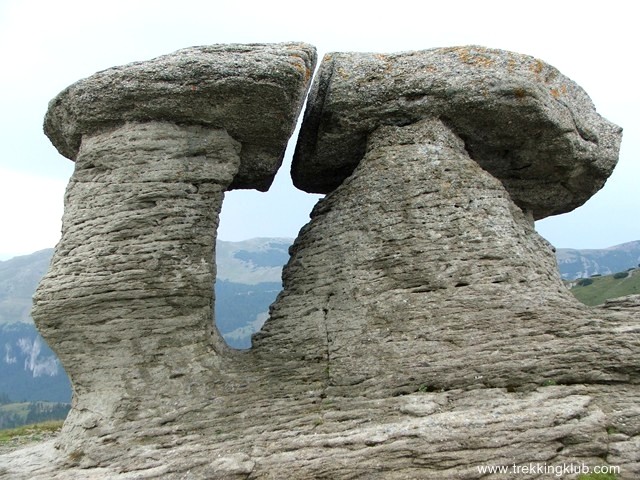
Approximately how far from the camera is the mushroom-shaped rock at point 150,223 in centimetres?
1202

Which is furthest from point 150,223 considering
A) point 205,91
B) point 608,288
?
point 608,288

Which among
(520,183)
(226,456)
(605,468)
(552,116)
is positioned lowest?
(605,468)

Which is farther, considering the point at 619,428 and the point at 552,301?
the point at 552,301

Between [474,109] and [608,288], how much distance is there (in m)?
133

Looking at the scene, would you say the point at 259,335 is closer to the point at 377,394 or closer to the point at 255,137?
the point at 377,394

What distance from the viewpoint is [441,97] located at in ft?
45.7

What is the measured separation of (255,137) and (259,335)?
4.43 m

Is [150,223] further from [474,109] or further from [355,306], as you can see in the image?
[474,109]

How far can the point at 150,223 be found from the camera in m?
12.5

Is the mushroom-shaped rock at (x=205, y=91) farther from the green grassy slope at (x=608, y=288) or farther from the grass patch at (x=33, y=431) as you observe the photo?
the green grassy slope at (x=608, y=288)

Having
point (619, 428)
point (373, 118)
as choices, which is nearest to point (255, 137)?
point (373, 118)

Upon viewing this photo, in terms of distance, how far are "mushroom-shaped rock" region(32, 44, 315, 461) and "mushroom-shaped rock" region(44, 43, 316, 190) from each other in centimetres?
2

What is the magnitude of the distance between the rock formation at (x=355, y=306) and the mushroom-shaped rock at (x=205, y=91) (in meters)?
0.07

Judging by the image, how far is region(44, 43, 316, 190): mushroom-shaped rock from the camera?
12539mm
